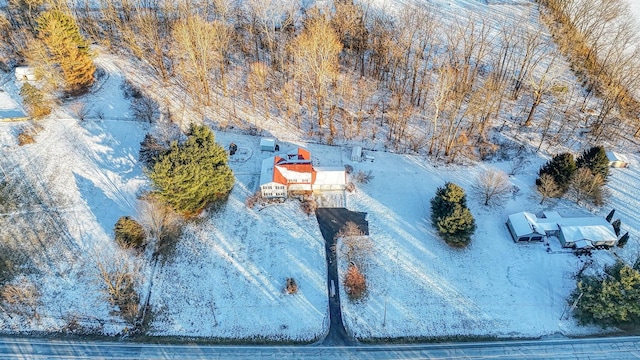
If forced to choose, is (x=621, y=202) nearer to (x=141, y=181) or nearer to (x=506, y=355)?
(x=506, y=355)

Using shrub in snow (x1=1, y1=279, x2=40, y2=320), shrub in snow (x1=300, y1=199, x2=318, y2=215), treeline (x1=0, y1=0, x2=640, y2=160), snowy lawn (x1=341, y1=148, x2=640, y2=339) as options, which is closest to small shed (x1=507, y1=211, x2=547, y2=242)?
snowy lawn (x1=341, y1=148, x2=640, y2=339)

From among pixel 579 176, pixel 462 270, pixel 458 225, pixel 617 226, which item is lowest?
pixel 462 270

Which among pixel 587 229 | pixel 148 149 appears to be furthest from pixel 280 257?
pixel 587 229

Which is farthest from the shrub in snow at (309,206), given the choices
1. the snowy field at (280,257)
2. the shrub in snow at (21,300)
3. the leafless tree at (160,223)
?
the shrub in snow at (21,300)

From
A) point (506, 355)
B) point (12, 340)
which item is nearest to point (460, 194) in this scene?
point (506, 355)

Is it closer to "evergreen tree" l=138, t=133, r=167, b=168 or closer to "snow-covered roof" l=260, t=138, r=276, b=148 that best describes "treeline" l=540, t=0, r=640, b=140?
"snow-covered roof" l=260, t=138, r=276, b=148

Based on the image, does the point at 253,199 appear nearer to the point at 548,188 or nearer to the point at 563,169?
the point at 548,188
